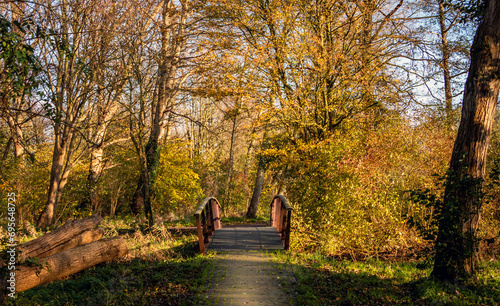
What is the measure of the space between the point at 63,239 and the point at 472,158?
7334 millimetres

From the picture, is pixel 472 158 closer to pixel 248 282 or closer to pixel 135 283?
pixel 248 282

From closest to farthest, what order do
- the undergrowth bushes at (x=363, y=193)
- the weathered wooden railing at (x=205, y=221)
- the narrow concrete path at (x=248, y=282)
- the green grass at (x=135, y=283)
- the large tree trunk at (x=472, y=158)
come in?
the green grass at (x=135, y=283) < the narrow concrete path at (x=248, y=282) < the large tree trunk at (x=472, y=158) < the weathered wooden railing at (x=205, y=221) < the undergrowth bushes at (x=363, y=193)

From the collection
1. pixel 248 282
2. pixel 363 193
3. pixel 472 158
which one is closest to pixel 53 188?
pixel 248 282

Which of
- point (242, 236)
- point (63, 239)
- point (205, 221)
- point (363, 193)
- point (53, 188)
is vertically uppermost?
point (53, 188)

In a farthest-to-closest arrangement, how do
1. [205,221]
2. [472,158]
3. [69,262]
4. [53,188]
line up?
[53,188] < [205,221] < [69,262] < [472,158]

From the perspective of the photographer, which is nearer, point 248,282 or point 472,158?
point 472,158

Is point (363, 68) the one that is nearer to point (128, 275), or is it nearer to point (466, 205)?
point (466, 205)

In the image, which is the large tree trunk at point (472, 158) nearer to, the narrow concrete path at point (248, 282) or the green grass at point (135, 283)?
the narrow concrete path at point (248, 282)

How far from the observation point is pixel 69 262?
20.3ft

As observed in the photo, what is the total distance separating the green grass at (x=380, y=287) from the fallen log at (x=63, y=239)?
13.7ft

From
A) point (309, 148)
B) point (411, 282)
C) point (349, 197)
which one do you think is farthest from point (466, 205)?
point (309, 148)

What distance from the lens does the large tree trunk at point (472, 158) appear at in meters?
5.11

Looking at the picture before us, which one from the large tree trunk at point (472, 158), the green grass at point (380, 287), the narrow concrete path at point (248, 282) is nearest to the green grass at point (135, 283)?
the narrow concrete path at point (248, 282)

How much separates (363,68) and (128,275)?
9.08m
